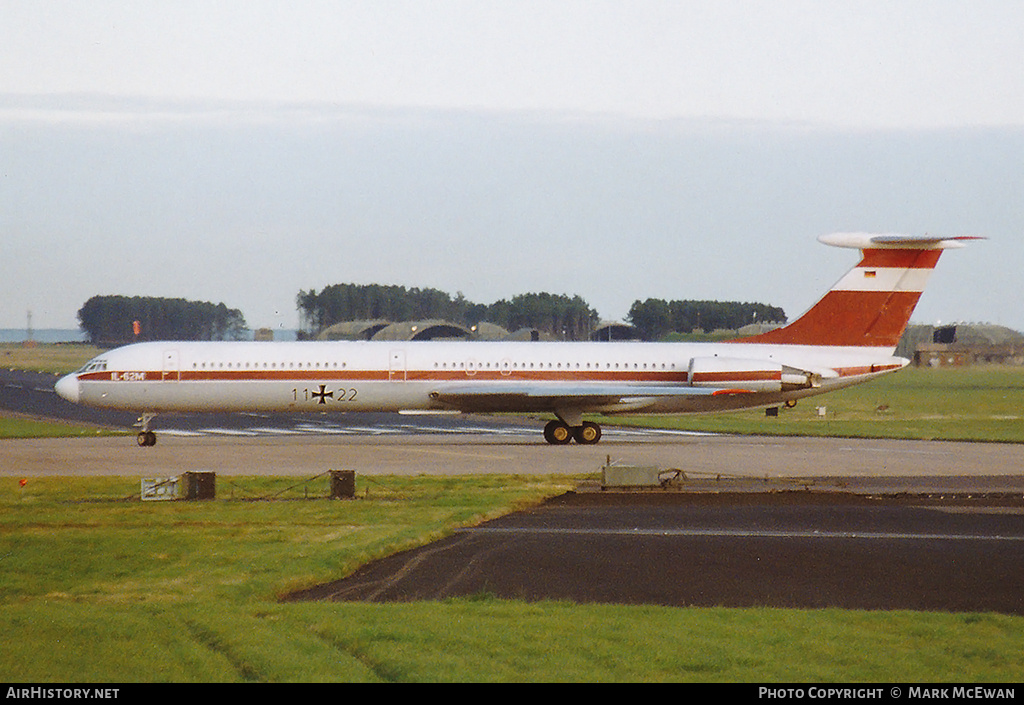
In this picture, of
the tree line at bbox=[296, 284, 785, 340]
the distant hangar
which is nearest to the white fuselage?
the distant hangar

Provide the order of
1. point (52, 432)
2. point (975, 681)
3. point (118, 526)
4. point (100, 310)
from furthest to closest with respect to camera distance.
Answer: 1. point (100, 310)
2. point (52, 432)
3. point (118, 526)
4. point (975, 681)

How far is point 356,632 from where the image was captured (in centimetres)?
1299

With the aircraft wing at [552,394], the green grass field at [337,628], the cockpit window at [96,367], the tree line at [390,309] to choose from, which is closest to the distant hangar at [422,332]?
the tree line at [390,309]

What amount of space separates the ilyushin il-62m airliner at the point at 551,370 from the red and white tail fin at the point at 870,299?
0.04 m

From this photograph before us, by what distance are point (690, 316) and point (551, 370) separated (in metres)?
156

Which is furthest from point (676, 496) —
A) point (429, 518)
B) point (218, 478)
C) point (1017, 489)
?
point (218, 478)

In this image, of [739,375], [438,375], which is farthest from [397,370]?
[739,375]

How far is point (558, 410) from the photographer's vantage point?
4025cm

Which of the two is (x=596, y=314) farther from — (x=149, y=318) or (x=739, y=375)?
(x=739, y=375)

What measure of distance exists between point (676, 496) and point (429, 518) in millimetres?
6672

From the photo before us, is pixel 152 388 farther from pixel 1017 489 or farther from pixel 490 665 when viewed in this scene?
pixel 490 665

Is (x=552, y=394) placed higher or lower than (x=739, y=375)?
lower

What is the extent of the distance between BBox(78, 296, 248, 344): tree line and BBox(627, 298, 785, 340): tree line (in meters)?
74.1

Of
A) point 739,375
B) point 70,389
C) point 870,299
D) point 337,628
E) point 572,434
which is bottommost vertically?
point 337,628
